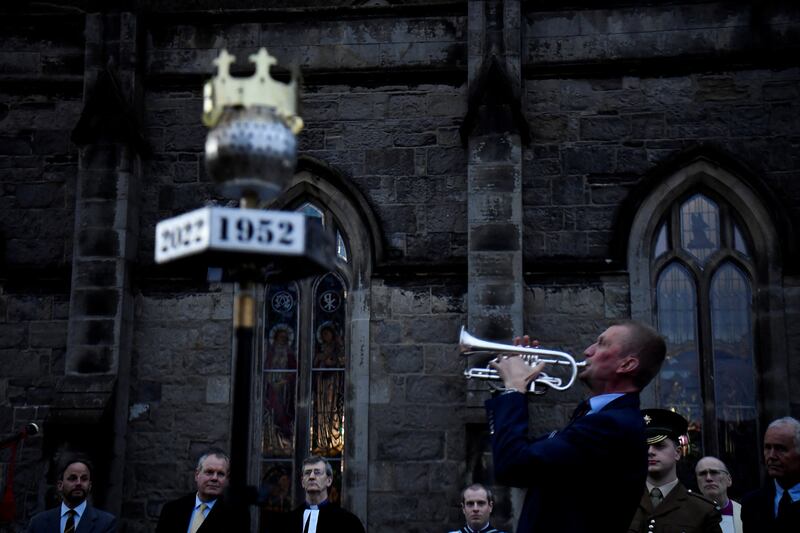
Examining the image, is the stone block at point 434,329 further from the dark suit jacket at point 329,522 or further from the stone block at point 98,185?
the stone block at point 98,185

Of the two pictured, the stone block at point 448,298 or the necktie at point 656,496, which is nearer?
the necktie at point 656,496

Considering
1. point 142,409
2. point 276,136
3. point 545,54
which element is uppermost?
point 545,54

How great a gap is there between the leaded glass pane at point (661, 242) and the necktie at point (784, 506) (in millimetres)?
4328

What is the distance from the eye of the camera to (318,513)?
7.38m

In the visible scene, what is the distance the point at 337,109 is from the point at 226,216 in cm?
714

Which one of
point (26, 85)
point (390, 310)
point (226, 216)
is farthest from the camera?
point (26, 85)

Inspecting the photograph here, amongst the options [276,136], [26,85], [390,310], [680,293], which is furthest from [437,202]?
[276,136]

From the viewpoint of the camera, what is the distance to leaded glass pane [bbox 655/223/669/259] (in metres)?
9.94

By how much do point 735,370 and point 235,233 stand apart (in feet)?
24.1

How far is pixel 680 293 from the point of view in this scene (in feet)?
32.4

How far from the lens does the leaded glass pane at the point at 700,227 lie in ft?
32.5

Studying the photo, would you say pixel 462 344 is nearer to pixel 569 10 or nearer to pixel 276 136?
pixel 276 136

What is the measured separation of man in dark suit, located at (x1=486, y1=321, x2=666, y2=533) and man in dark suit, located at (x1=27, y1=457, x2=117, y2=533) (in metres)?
3.97

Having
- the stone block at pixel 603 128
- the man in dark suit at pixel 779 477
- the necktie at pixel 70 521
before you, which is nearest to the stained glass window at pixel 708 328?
the stone block at pixel 603 128
